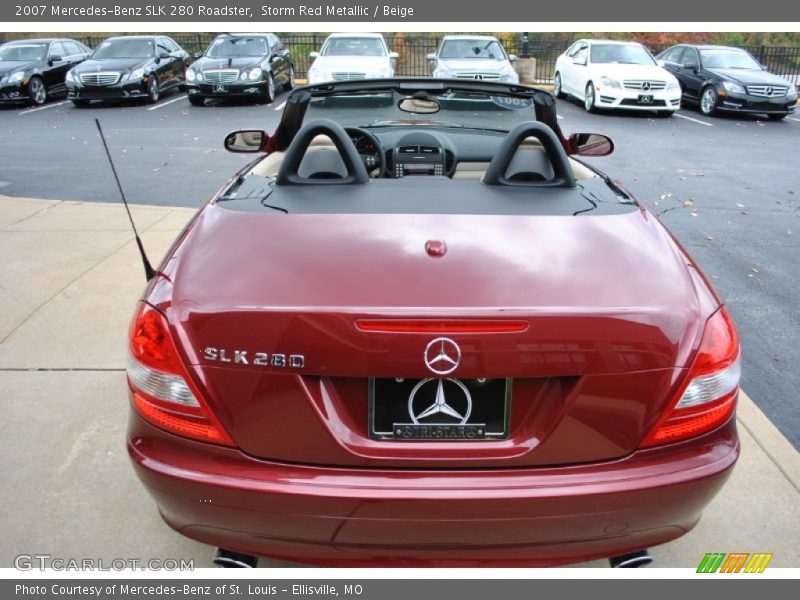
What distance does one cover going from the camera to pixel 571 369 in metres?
1.71

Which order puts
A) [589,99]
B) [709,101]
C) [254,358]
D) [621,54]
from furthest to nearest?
[621,54] < [709,101] < [589,99] < [254,358]

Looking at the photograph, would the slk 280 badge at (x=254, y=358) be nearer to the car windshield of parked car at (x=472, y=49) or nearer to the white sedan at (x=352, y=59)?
the white sedan at (x=352, y=59)

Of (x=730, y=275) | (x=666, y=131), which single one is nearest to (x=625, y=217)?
(x=730, y=275)

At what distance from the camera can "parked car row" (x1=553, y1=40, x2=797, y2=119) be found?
45.8ft

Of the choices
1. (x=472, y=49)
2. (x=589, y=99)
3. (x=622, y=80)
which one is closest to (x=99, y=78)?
(x=472, y=49)

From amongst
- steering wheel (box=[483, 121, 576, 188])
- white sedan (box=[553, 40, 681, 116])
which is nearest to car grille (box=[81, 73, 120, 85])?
white sedan (box=[553, 40, 681, 116])

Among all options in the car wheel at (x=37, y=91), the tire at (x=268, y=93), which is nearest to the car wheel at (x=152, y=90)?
the tire at (x=268, y=93)

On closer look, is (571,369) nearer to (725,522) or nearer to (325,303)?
(325,303)

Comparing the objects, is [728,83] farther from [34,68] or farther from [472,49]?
[34,68]

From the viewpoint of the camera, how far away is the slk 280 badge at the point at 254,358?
1702 millimetres

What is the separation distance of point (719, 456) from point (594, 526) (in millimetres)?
425

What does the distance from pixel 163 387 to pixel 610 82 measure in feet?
45.9

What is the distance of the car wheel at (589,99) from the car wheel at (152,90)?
10.0 meters

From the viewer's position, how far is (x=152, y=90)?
632 inches
